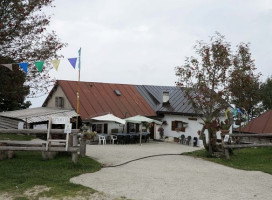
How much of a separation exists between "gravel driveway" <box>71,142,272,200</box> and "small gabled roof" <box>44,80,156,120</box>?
14.3 meters

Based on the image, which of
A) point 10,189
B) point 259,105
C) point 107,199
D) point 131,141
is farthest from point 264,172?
point 259,105

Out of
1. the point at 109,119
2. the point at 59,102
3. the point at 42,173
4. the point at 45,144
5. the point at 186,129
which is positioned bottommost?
the point at 42,173

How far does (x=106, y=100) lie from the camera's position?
30734mm

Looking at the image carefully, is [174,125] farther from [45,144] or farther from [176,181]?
[176,181]

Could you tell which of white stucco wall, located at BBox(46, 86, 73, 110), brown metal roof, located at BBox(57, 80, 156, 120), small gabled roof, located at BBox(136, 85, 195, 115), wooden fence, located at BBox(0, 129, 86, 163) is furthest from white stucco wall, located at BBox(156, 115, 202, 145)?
wooden fence, located at BBox(0, 129, 86, 163)

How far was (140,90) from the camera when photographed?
117 ft

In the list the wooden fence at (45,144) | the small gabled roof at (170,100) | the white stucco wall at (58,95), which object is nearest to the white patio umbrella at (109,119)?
the white stucco wall at (58,95)

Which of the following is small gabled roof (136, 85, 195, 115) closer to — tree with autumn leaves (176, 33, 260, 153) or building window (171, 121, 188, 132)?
building window (171, 121, 188, 132)

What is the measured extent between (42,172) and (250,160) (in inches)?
375

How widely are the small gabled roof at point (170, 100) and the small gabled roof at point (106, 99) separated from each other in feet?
3.11

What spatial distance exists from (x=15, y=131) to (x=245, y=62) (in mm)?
14183

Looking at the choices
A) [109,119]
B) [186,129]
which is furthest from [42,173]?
[186,129]

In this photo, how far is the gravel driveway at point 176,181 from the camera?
9.37m

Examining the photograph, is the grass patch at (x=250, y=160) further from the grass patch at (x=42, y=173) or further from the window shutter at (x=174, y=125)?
the window shutter at (x=174, y=125)
